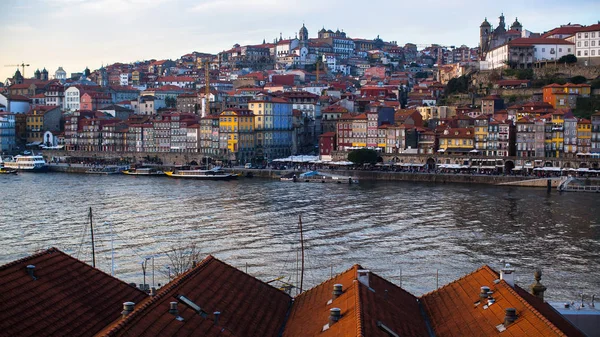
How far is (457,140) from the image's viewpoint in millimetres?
57469

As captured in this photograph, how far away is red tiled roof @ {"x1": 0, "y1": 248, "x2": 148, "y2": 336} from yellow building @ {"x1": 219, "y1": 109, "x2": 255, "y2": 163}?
54.2 metres

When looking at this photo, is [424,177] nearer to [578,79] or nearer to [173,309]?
[578,79]

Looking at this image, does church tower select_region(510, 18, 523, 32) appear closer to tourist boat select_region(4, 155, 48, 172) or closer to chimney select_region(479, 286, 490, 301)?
tourist boat select_region(4, 155, 48, 172)

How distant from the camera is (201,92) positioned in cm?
8425

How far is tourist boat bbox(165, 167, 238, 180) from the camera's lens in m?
57.0

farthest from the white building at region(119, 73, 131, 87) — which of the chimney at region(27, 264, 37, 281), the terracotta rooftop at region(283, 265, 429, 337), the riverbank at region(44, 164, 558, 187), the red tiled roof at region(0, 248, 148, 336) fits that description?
the chimney at region(27, 264, 37, 281)

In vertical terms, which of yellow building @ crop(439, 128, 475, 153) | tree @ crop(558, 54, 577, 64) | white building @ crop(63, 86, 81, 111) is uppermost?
tree @ crop(558, 54, 577, 64)

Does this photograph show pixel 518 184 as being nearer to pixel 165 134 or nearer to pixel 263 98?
pixel 263 98

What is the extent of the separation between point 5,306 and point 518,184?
139ft

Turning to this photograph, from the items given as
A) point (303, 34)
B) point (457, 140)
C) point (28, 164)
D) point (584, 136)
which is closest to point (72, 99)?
point (28, 164)

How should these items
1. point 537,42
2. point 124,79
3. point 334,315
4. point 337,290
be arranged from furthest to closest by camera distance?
1. point 124,79
2. point 537,42
3. point 337,290
4. point 334,315

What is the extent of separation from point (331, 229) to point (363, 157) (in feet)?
90.7

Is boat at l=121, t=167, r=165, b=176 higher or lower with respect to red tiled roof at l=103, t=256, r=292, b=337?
lower

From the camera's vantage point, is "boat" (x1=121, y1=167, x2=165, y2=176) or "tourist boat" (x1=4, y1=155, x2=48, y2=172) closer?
"boat" (x1=121, y1=167, x2=165, y2=176)
